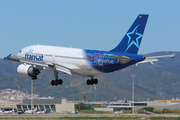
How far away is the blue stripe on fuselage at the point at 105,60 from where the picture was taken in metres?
57.8

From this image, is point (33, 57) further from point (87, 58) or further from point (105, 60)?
point (105, 60)

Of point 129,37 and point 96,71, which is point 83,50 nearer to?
point 96,71

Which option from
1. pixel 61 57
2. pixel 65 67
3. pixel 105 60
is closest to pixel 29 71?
pixel 61 57

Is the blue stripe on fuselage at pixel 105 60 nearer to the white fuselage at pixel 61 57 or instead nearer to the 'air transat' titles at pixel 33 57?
the white fuselage at pixel 61 57

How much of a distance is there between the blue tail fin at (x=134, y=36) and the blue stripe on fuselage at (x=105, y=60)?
64.0 inches

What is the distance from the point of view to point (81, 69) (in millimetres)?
62094

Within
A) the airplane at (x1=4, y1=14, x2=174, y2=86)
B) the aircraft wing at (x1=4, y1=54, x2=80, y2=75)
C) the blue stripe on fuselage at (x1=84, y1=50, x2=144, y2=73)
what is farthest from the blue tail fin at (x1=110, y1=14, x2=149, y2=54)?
the aircraft wing at (x1=4, y1=54, x2=80, y2=75)

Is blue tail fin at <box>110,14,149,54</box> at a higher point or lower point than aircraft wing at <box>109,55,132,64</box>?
higher

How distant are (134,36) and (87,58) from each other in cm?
898

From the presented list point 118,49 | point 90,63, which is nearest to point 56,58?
point 90,63

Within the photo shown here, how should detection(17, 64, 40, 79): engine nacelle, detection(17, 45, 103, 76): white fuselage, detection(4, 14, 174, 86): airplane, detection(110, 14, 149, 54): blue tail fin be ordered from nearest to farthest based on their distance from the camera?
detection(4, 14, 174, 86): airplane < detection(110, 14, 149, 54): blue tail fin < detection(17, 45, 103, 76): white fuselage < detection(17, 64, 40, 79): engine nacelle

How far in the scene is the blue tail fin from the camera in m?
59.3

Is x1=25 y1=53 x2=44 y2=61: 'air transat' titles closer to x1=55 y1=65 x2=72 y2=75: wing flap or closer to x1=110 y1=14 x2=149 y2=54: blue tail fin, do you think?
x1=55 y1=65 x2=72 y2=75: wing flap

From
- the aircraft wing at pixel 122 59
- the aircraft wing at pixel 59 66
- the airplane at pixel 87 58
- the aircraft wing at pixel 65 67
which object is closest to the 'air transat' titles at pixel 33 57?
the airplane at pixel 87 58
